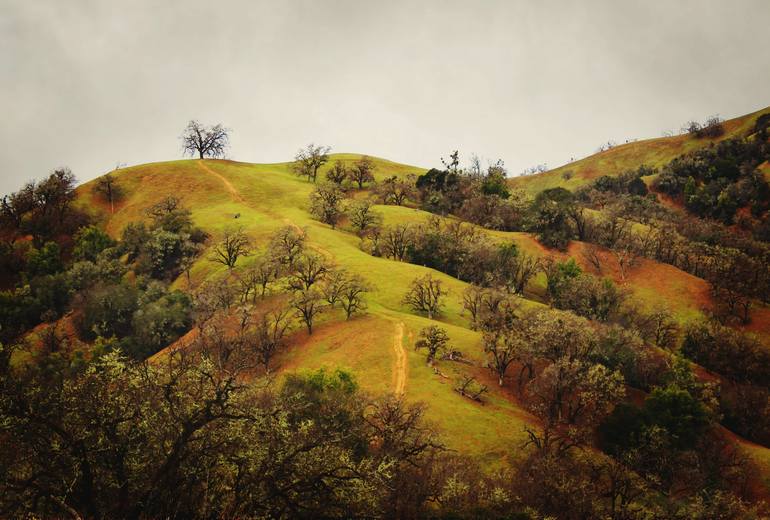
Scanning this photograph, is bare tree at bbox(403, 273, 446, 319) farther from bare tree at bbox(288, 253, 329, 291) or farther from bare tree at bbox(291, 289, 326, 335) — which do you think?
bare tree at bbox(291, 289, 326, 335)

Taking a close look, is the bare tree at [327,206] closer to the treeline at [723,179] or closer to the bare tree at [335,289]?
the bare tree at [335,289]

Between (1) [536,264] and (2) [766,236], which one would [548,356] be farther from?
(2) [766,236]

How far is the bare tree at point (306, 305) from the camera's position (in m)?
52.5

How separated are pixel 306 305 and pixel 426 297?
15.2m

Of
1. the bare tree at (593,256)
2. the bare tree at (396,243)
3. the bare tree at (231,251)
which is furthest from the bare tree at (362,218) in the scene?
the bare tree at (593,256)

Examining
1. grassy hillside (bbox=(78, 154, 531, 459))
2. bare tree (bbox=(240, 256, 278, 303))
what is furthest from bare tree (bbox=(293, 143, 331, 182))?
bare tree (bbox=(240, 256, 278, 303))

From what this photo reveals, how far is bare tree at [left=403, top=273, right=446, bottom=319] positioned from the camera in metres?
57.6

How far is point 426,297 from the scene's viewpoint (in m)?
58.8

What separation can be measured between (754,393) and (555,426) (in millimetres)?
24940

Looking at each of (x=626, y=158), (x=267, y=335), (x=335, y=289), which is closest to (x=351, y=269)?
(x=335, y=289)

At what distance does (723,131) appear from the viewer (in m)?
161

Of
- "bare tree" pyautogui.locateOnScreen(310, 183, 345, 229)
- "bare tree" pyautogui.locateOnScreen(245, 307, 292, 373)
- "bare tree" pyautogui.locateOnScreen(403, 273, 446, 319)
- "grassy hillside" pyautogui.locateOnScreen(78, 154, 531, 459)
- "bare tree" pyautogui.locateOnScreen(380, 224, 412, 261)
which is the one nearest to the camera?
"grassy hillside" pyautogui.locateOnScreen(78, 154, 531, 459)

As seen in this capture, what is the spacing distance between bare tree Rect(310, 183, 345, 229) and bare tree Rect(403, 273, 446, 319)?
128 ft

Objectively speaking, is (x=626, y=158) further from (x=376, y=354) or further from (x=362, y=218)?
(x=376, y=354)
